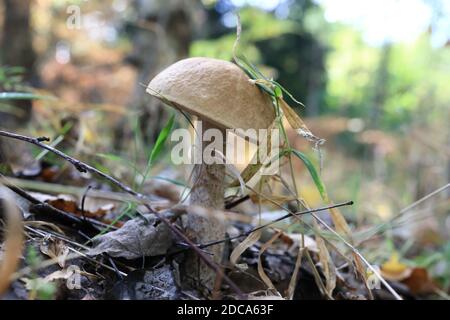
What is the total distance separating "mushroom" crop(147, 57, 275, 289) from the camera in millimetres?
994

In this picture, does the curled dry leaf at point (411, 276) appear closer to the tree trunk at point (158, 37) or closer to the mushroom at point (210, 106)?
the mushroom at point (210, 106)

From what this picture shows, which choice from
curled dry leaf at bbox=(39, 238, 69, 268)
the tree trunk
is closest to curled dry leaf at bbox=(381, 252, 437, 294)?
curled dry leaf at bbox=(39, 238, 69, 268)

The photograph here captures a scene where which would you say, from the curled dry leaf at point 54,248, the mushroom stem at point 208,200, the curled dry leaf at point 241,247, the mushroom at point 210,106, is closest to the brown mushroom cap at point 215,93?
the mushroom at point 210,106

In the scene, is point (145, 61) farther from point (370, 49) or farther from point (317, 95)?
point (370, 49)

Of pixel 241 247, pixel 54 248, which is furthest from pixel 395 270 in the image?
pixel 54 248

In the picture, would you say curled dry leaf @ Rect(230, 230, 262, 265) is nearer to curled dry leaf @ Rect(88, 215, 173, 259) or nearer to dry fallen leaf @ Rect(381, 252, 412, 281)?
curled dry leaf @ Rect(88, 215, 173, 259)

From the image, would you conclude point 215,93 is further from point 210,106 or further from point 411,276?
point 411,276

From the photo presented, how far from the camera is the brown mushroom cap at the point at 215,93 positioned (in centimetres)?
99

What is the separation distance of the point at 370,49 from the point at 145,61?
12.8 m

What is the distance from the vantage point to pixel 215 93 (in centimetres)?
101

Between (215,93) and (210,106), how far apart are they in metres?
0.04

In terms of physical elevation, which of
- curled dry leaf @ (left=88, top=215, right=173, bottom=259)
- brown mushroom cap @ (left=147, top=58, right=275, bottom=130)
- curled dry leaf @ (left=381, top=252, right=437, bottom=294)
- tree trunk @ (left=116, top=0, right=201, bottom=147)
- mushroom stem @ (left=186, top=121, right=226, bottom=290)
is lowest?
curled dry leaf @ (left=381, top=252, right=437, bottom=294)

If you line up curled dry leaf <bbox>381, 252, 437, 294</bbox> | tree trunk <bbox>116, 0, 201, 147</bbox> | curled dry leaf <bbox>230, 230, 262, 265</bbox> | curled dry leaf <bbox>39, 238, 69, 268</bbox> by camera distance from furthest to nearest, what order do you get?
tree trunk <bbox>116, 0, 201, 147</bbox> → curled dry leaf <bbox>381, 252, 437, 294</bbox> → curled dry leaf <bbox>230, 230, 262, 265</bbox> → curled dry leaf <bbox>39, 238, 69, 268</bbox>

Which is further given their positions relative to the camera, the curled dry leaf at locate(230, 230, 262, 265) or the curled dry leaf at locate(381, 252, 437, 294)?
the curled dry leaf at locate(381, 252, 437, 294)
